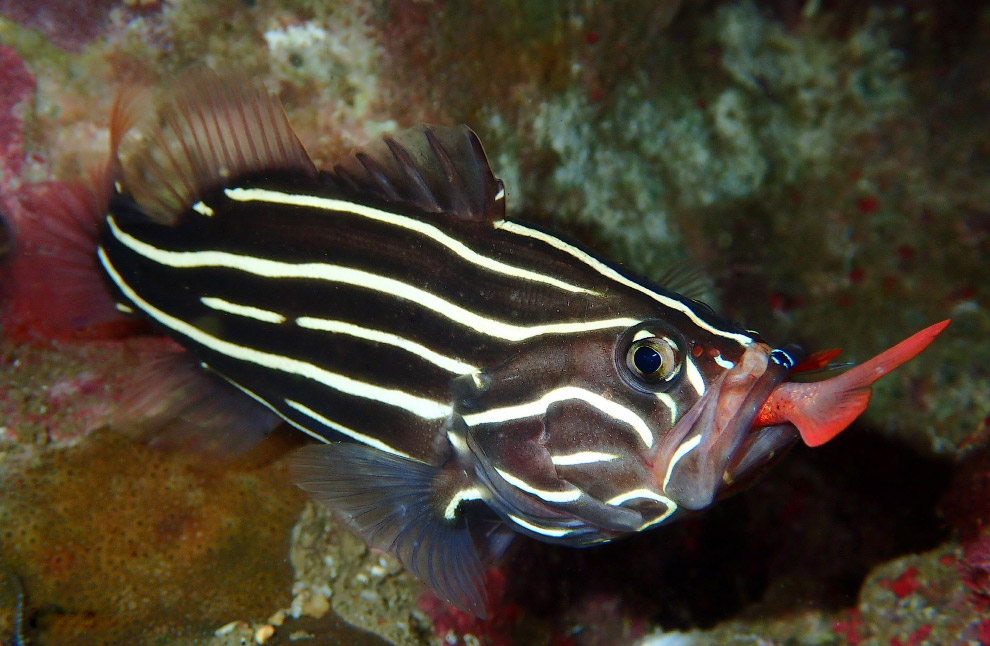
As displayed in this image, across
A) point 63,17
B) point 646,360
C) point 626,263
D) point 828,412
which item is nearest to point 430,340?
point 646,360

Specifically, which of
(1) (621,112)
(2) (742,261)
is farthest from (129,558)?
(2) (742,261)

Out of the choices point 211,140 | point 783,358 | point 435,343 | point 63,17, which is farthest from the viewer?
point 63,17

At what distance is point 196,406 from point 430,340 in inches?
51.4

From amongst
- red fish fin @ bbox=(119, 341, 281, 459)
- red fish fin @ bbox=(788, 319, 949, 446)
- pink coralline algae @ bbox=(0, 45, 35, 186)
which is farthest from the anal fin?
pink coralline algae @ bbox=(0, 45, 35, 186)

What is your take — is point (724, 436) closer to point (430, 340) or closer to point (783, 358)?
point (783, 358)

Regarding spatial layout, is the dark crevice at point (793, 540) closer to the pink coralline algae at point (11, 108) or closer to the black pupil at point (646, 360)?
the black pupil at point (646, 360)

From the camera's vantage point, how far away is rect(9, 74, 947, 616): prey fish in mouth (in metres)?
1.73

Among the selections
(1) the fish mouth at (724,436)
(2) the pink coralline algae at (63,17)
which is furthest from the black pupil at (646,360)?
(2) the pink coralline algae at (63,17)

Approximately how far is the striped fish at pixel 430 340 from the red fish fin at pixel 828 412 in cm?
3

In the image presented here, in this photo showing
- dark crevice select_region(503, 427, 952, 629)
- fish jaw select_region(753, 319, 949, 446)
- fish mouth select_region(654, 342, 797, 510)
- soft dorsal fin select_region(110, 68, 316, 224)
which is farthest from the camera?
dark crevice select_region(503, 427, 952, 629)

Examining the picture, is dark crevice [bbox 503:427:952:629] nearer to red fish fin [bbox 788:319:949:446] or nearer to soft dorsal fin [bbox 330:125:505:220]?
red fish fin [bbox 788:319:949:446]

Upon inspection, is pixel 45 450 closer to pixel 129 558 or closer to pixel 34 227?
pixel 129 558

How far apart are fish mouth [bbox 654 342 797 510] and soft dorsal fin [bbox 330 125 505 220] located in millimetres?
873

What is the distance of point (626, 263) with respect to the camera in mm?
3688
